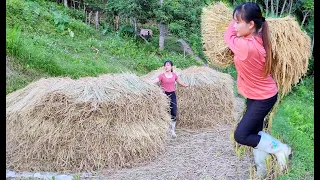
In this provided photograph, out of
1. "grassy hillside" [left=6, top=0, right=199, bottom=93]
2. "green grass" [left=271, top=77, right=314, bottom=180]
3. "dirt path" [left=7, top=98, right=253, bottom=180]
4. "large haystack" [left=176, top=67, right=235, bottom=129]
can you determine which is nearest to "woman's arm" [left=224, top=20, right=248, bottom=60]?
"green grass" [left=271, top=77, right=314, bottom=180]

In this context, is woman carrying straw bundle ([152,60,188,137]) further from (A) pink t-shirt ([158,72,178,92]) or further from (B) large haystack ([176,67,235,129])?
(B) large haystack ([176,67,235,129])

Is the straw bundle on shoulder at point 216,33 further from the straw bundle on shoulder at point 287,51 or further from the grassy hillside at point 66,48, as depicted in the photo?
the grassy hillside at point 66,48

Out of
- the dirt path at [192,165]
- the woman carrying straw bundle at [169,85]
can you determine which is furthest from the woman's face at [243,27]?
the woman carrying straw bundle at [169,85]

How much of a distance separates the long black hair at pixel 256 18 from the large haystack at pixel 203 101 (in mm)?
3832

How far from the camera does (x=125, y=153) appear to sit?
16.1 feet

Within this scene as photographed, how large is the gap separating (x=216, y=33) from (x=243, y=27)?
2.53ft

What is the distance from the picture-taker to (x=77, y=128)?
4715mm

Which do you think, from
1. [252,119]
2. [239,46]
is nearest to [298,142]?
[252,119]

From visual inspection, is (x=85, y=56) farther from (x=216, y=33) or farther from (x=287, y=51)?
(x=287, y=51)

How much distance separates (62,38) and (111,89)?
8873mm

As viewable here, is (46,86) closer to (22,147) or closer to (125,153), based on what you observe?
(22,147)

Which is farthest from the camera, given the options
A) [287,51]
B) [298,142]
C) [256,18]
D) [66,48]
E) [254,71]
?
[66,48]
